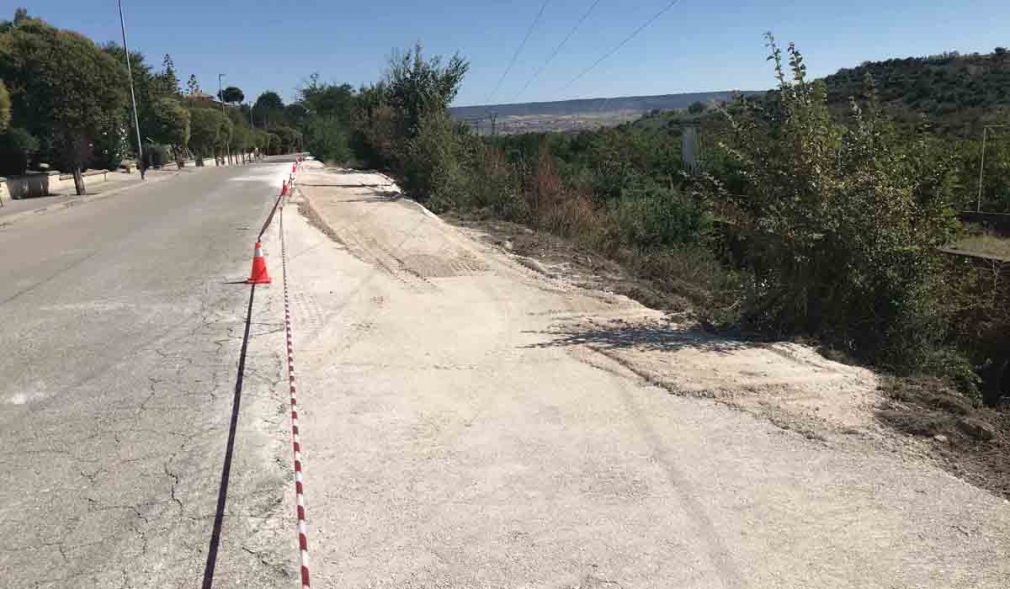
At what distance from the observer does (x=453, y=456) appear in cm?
513

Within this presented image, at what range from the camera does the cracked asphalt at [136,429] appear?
3.90m

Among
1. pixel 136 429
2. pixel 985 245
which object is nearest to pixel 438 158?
pixel 985 245

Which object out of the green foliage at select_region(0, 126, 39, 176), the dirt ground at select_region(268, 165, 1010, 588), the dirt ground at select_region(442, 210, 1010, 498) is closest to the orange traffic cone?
the dirt ground at select_region(268, 165, 1010, 588)

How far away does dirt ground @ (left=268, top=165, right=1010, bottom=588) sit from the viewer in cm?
383

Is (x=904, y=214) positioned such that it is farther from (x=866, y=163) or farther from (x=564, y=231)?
(x=564, y=231)

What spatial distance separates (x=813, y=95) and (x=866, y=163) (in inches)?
37.7

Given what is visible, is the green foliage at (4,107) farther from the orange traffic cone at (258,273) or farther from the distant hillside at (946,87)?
the distant hillside at (946,87)

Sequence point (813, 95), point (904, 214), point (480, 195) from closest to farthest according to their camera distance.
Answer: point (904, 214) < point (813, 95) < point (480, 195)

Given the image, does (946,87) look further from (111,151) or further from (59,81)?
(111,151)

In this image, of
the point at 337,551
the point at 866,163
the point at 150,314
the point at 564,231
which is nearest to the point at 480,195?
the point at 564,231

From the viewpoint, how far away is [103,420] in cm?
574

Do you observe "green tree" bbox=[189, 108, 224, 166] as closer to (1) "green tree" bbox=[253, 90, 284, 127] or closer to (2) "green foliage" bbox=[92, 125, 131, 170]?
(2) "green foliage" bbox=[92, 125, 131, 170]

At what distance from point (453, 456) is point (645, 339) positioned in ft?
11.2

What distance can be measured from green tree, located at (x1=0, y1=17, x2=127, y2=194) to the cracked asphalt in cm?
1476
